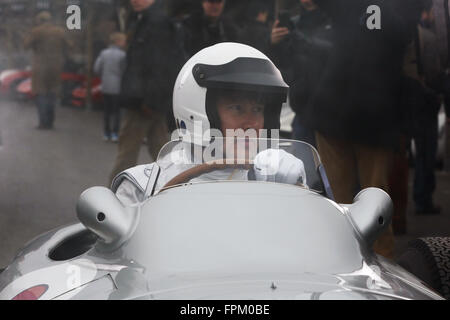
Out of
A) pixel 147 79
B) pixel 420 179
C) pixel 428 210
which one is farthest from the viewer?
pixel 420 179

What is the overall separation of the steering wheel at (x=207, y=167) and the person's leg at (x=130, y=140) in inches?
127

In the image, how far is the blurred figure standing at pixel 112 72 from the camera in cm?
784

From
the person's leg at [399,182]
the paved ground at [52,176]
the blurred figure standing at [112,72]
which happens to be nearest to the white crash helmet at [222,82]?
the paved ground at [52,176]

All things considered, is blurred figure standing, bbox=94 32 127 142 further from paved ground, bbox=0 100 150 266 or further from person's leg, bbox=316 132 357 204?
person's leg, bbox=316 132 357 204

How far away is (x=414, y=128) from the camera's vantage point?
5.32 m

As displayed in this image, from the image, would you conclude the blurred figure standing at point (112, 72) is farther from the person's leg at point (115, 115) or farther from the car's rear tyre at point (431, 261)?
the car's rear tyre at point (431, 261)

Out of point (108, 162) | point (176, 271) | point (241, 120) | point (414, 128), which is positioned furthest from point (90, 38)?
point (176, 271)

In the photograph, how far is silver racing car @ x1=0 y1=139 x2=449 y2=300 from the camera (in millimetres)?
2248

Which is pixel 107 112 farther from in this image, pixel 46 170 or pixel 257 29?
pixel 257 29

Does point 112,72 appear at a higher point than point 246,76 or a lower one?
lower

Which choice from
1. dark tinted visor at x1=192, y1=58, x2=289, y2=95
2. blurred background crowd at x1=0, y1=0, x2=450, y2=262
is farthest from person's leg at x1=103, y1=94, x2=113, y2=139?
dark tinted visor at x1=192, y1=58, x2=289, y2=95

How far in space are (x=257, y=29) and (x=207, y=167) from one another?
194 cm

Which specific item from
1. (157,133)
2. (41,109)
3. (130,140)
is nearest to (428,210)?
(157,133)

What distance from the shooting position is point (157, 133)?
6289 millimetres
